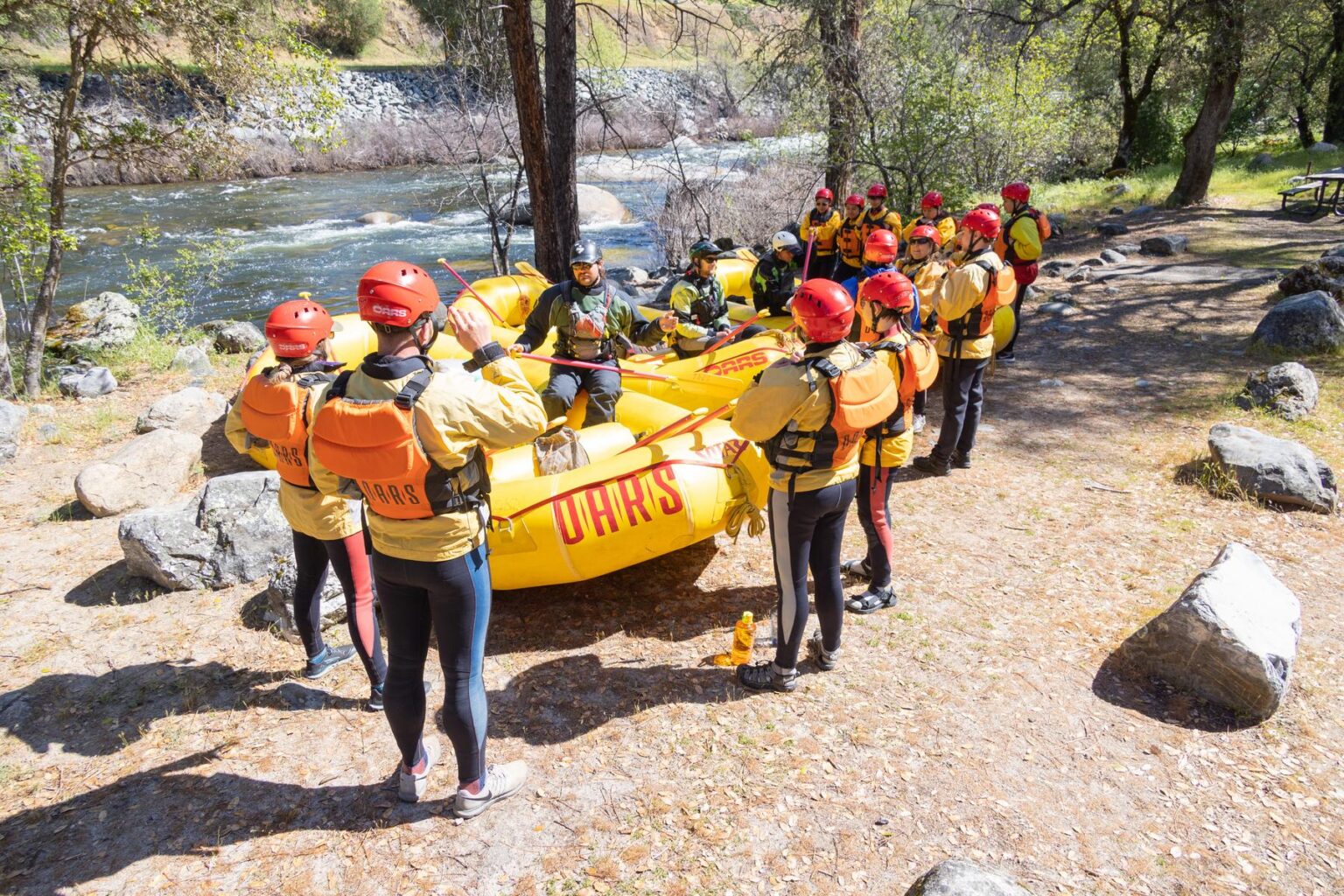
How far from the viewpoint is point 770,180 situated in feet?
51.9

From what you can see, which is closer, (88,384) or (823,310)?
(823,310)

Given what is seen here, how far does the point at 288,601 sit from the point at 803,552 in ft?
8.86

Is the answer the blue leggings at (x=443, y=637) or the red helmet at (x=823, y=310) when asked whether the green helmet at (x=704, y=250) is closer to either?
the red helmet at (x=823, y=310)

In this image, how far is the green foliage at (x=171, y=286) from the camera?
9328 mm

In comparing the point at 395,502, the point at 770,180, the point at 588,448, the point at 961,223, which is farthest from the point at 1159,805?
the point at 770,180

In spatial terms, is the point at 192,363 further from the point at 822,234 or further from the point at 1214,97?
the point at 1214,97

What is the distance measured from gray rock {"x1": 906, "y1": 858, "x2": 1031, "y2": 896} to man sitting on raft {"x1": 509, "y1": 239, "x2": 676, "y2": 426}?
3.68 metres

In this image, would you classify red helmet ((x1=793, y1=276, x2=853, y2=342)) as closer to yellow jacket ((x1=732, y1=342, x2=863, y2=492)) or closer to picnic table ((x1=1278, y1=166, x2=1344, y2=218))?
yellow jacket ((x1=732, y1=342, x2=863, y2=492))

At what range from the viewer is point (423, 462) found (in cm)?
237

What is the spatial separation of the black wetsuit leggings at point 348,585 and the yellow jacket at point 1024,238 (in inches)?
248

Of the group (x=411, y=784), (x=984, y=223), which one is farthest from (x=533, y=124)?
(x=411, y=784)

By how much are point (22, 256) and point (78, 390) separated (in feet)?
5.77

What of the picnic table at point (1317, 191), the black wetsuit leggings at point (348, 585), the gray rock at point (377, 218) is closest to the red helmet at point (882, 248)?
the black wetsuit leggings at point (348, 585)

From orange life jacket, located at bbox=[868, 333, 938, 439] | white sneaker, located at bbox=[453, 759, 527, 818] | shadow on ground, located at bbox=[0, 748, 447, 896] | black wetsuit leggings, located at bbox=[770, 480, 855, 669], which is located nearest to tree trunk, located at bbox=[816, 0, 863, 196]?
orange life jacket, located at bbox=[868, 333, 938, 439]
